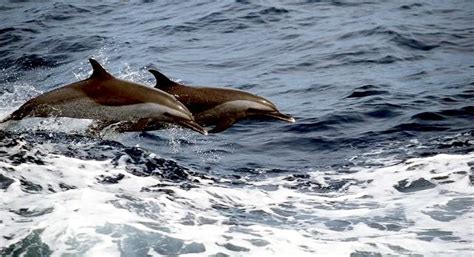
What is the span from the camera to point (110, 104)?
35.5 feet

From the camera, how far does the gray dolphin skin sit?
1154 centimetres

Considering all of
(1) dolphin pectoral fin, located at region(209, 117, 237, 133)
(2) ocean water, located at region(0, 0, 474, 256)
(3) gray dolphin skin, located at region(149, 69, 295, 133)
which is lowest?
(2) ocean water, located at region(0, 0, 474, 256)

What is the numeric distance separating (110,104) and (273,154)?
327 cm

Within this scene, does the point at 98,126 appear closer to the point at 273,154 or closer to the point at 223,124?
the point at 223,124

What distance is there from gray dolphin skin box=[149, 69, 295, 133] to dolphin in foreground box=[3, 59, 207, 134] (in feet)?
2.14

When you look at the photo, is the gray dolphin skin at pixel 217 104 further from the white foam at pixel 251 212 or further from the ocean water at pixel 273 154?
the white foam at pixel 251 212

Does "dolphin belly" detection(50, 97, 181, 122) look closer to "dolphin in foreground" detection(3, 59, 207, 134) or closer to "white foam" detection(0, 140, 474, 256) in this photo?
"dolphin in foreground" detection(3, 59, 207, 134)

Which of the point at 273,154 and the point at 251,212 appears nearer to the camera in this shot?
the point at 251,212

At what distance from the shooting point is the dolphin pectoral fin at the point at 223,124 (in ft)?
36.6

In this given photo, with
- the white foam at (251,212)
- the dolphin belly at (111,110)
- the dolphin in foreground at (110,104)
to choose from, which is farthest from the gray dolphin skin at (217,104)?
the white foam at (251,212)

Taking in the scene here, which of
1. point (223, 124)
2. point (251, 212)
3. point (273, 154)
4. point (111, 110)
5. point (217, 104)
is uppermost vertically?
point (111, 110)

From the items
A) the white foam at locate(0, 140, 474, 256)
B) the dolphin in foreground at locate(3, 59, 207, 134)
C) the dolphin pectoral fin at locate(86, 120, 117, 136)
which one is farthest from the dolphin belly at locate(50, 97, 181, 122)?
the white foam at locate(0, 140, 474, 256)

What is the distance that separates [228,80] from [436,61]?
17.2 feet

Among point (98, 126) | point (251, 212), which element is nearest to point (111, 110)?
point (98, 126)
